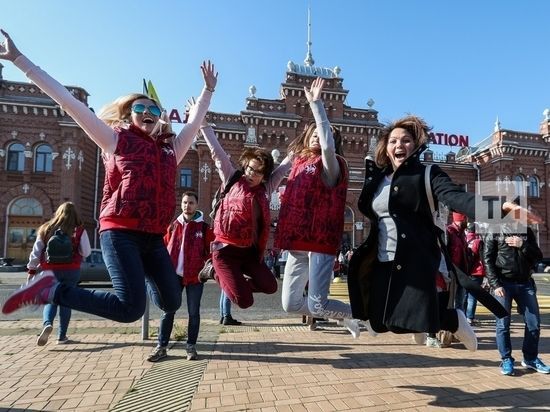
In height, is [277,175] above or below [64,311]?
above

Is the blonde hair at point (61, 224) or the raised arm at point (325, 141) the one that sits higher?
the raised arm at point (325, 141)

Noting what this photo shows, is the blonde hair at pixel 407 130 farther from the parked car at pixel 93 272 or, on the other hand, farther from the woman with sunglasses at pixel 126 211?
the parked car at pixel 93 272

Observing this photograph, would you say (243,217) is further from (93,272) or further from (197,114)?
(93,272)

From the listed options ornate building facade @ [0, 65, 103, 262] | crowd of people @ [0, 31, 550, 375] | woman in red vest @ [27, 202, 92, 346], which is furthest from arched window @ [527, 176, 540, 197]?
woman in red vest @ [27, 202, 92, 346]

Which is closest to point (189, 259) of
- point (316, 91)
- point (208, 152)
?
point (316, 91)

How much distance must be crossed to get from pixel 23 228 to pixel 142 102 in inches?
1081

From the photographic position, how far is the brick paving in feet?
12.1

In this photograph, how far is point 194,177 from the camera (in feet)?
102

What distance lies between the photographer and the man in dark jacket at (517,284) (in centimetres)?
482

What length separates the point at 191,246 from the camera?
5.76 metres

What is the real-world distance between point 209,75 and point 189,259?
261 cm

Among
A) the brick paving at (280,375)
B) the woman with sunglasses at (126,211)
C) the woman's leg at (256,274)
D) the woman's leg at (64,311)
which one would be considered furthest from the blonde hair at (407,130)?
the woman's leg at (64,311)

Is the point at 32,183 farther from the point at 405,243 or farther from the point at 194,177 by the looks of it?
the point at 405,243

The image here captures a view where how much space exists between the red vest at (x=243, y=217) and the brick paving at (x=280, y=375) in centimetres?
141
